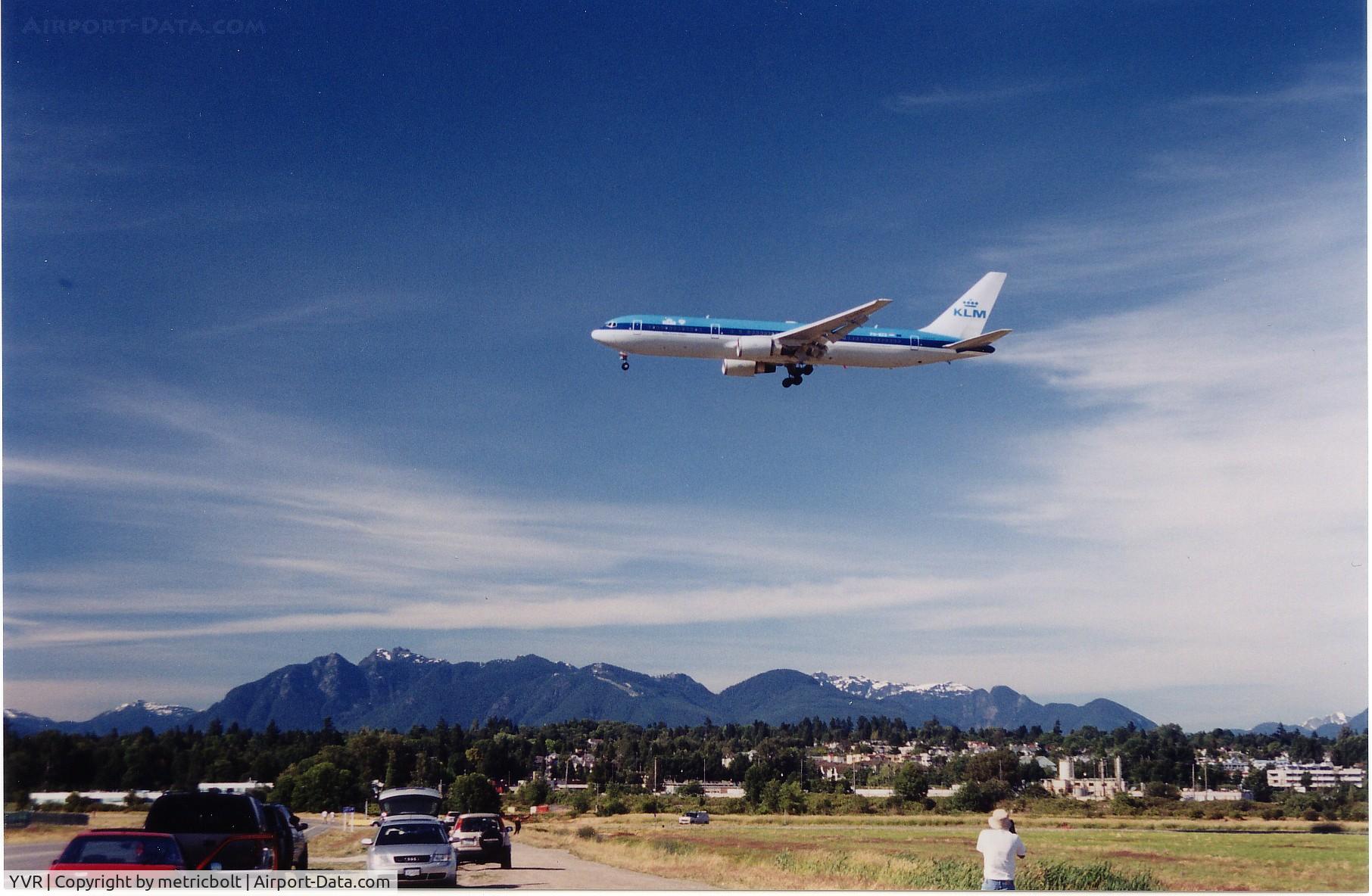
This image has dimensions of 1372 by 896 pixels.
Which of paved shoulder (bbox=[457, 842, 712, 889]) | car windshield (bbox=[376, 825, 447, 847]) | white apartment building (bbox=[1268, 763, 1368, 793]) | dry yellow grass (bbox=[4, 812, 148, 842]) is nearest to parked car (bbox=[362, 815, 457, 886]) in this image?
car windshield (bbox=[376, 825, 447, 847])

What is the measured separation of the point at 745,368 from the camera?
2325 inches

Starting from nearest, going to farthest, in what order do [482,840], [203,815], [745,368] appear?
1. [203,815]
2. [482,840]
3. [745,368]

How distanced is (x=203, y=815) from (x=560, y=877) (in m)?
13.5

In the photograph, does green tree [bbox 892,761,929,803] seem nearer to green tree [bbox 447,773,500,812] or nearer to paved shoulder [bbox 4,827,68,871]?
green tree [bbox 447,773,500,812]

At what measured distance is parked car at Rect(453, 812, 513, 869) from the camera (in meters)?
35.6

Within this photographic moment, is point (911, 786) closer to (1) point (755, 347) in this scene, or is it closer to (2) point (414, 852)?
(1) point (755, 347)

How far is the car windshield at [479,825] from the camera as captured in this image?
1426 inches

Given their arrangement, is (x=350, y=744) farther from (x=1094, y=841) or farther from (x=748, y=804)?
(x=1094, y=841)

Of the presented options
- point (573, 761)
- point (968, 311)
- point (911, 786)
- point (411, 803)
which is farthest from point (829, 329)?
point (573, 761)

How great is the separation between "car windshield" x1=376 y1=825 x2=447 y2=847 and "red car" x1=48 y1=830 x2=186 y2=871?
9242 mm

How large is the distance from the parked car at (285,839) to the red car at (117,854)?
18.4ft

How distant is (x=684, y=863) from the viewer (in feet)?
130

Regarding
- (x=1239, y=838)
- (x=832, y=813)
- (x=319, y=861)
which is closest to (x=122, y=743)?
(x=319, y=861)

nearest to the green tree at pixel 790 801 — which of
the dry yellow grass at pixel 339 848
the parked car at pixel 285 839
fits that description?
the dry yellow grass at pixel 339 848
